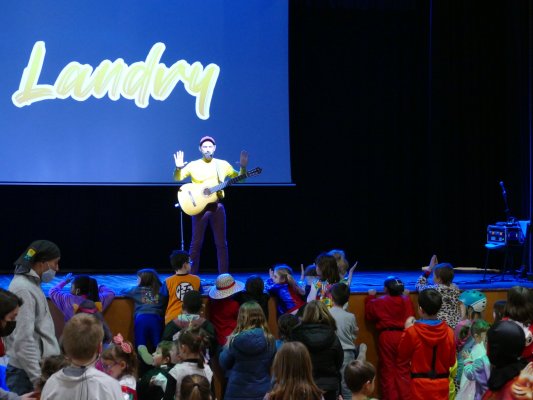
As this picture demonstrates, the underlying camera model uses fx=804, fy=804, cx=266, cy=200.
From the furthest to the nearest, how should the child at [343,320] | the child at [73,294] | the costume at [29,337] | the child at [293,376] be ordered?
the child at [73,294] < the child at [343,320] < the costume at [29,337] < the child at [293,376]

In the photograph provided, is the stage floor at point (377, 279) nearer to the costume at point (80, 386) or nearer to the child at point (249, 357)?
the child at point (249, 357)

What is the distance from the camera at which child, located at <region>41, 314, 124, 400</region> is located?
2648 millimetres

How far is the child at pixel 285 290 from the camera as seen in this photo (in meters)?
5.98

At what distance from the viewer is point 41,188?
1006cm

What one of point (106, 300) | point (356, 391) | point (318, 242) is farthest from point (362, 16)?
point (356, 391)

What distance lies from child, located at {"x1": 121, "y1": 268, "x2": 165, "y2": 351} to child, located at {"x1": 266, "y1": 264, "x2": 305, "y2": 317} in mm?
873

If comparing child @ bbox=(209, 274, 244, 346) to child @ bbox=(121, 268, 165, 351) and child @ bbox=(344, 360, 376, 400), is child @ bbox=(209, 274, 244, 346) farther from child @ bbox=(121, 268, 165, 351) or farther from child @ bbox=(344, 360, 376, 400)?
child @ bbox=(344, 360, 376, 400)

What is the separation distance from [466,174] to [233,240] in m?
3.28

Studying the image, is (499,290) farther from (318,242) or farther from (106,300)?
(318,242)

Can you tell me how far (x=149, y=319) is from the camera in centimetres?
577

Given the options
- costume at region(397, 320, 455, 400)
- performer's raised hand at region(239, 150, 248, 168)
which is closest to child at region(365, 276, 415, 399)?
costume at region(397, 320, 455, 400)

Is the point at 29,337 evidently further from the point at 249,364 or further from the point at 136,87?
the point at 136,87

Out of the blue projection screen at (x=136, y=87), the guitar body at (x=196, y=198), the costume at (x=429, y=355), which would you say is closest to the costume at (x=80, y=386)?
the costume at (x=429, y=355)

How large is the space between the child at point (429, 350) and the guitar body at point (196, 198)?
421cm
